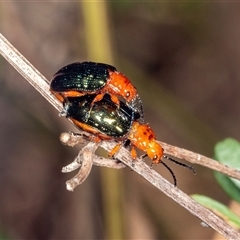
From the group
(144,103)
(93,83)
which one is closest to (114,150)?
(93,83)

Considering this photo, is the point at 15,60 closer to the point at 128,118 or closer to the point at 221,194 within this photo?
the point at 128,118

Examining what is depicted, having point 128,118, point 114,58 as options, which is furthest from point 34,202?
point 128,118

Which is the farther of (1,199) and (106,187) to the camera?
(1,199)

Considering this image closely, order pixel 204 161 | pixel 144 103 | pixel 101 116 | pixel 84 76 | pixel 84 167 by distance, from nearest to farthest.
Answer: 1. pixel 84 167
2. pixel 204 161
3. pixel 101 116
4. pixel 84 76
5. pixel 144 103

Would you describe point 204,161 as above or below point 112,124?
below

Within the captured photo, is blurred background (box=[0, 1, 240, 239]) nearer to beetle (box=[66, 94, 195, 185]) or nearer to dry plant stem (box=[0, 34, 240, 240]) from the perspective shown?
beetle (box=[66, 94, 195, 185])

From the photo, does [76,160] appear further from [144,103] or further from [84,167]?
[144,103]

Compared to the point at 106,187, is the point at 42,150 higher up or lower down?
higher up

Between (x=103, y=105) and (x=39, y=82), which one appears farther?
(x=103, y=105)
